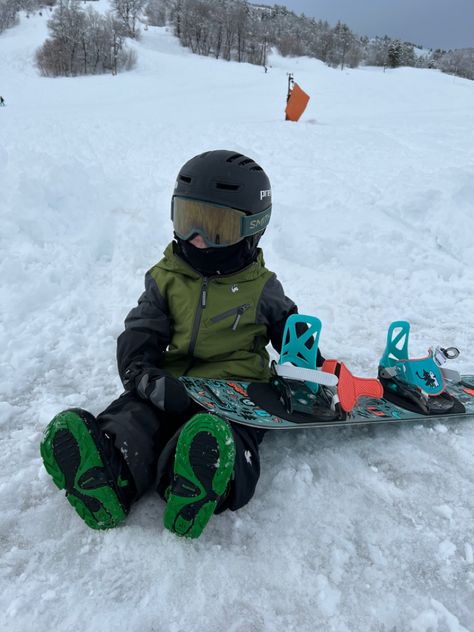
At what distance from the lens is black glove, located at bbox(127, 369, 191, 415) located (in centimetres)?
216

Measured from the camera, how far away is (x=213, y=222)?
8.46 ft

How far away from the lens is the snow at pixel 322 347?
175cm

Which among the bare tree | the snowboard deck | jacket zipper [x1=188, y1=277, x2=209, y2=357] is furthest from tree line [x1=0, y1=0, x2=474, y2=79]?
the snowboard deck

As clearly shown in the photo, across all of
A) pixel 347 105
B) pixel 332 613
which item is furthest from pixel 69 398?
pixel 347 105

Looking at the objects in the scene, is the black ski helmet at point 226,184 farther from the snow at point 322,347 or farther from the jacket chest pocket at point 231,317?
the snow at point 322,347

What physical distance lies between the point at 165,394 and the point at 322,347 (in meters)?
2.14

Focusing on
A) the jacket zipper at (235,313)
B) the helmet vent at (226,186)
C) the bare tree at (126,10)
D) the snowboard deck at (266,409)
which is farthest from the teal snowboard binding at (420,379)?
the bare tree at (126,10)

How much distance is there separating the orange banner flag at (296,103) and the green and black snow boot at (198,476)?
505 inches

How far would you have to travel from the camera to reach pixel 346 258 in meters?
5.45

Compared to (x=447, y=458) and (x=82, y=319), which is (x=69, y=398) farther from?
(x=447, y=458)

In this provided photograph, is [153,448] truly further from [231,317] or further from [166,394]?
[231,317]

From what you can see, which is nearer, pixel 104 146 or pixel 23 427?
pixel 23 427

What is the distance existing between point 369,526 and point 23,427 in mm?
2088

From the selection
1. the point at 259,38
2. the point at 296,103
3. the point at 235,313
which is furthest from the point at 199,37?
the point at 235,313
